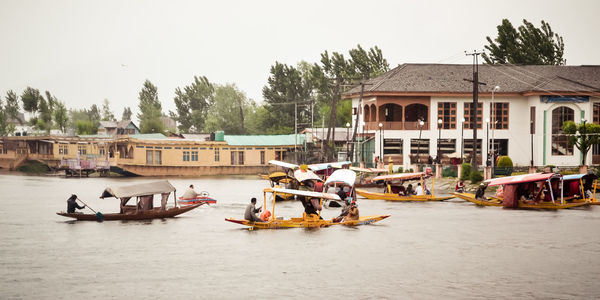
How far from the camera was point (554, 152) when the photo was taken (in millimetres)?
58406

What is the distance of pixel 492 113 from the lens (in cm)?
5756

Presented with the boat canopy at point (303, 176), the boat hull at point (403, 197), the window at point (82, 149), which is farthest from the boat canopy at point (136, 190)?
the window at point (82, 149)

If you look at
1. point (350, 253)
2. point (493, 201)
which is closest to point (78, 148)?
point (493, 201)

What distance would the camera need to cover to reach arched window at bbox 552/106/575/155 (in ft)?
192

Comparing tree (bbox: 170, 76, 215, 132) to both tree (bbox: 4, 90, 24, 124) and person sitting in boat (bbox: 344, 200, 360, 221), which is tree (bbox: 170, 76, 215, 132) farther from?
person sitting in boat (bbox: 344, 200, 360, 221)

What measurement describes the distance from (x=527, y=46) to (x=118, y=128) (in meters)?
61.3

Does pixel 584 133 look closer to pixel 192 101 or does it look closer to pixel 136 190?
Result: pixel 136 190

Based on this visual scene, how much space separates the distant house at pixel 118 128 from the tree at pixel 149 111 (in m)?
→ 1.76

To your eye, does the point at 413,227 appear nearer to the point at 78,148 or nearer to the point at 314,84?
the point at 78,148

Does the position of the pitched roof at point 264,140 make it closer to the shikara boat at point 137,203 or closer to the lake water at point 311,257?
the lake water at point 311,257

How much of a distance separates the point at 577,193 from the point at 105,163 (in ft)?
172

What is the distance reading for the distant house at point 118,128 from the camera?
10712 centimetres

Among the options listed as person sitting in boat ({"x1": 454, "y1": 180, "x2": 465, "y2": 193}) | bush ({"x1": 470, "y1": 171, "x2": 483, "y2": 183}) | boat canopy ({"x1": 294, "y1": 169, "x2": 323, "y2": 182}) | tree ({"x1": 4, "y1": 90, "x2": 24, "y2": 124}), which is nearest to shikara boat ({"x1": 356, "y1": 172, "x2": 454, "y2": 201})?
person sitting in boat ({"x1": 454, "y1": 180, "x2": 465, "y2": 193})

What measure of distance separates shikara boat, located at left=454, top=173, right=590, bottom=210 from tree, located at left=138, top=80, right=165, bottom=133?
73476 mm
